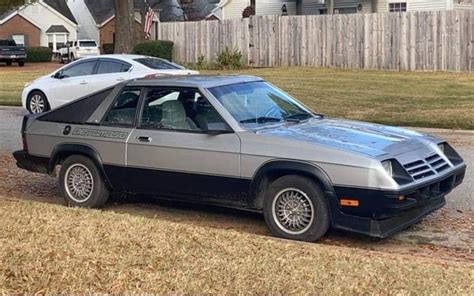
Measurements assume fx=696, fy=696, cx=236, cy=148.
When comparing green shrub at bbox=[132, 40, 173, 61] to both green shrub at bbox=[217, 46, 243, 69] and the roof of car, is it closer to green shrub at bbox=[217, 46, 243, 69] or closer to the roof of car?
green shrub at bbox=[217, 46, 243, 69]

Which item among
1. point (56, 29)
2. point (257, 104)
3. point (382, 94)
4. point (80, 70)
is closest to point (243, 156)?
point (257, 104)

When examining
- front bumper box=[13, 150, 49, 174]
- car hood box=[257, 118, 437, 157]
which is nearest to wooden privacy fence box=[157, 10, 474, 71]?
car hood box=[257, 118, 437, 157]

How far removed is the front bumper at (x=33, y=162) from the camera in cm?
813

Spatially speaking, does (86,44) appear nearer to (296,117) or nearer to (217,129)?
(296,117)

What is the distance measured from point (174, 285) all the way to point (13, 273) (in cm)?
113

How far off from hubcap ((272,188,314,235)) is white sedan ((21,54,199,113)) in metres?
10.1

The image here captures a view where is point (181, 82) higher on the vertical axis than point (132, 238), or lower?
higher

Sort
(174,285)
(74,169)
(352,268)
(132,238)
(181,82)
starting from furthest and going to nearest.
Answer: (74,169) < (181,82) < (132,238) < (352,268) < (174,285)

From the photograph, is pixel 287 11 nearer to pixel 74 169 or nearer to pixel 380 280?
pixel 74 169

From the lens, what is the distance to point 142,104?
7.56m

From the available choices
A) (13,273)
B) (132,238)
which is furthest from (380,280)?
(13,273)

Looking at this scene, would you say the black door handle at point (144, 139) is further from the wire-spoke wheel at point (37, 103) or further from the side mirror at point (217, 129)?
the wire-spoke wheel at point (37, 103)

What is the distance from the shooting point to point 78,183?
25.9ft

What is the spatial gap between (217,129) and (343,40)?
2220 cm
